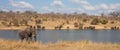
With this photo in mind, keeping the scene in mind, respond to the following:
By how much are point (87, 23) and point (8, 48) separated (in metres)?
84.1

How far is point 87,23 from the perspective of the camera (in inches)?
4063

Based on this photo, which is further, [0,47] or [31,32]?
[31,32]

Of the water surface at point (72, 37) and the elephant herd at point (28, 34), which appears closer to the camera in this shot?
the elephant herd at point (28, 34)

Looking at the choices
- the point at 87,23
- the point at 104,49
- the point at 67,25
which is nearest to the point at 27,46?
the point at 104,49

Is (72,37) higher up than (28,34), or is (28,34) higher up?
(28,34)

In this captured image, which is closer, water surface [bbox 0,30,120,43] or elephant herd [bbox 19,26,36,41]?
elephant herd [bbox 19,26,36,41]

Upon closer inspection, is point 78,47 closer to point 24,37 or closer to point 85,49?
point 85,49

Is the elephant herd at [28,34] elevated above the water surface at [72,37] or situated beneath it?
elevated above

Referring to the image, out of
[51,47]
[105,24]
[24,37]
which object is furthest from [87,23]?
[51,47]

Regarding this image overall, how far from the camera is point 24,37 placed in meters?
29.0

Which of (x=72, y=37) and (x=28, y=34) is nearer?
(x=28, y=34)

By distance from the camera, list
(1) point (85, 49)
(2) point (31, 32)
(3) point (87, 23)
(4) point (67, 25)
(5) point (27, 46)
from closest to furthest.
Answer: (1) point (85, 49) → (5) point (27, 46) → (2) point (31, 32) → (4) point (67, 25) → (3) point (87, 23)

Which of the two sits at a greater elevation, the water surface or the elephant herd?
the elephant herd

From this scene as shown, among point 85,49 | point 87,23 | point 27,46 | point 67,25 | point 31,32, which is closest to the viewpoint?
point 85,49
